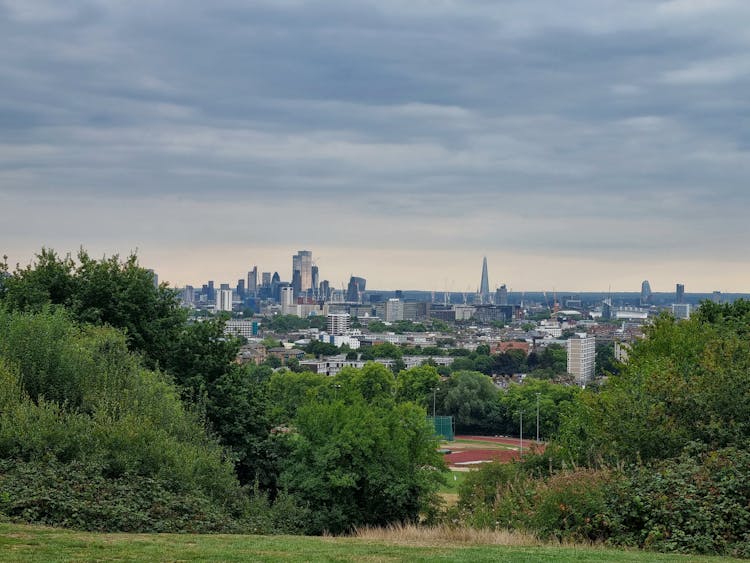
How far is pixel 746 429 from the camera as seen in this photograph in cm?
1758

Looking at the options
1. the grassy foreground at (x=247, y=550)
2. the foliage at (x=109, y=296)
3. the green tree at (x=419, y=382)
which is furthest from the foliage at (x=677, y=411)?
the green tree at (x=419, y=382)

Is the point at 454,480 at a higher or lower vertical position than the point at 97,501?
lower

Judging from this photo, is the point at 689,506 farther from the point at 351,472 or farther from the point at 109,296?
the point at 109,296

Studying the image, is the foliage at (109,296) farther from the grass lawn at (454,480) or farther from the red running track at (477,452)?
the red running track at (477,452)

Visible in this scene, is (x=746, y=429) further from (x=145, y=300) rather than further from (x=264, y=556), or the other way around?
(x=145, y=300)

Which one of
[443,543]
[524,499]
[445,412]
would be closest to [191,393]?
[524,499]

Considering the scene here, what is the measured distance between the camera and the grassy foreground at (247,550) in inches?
436

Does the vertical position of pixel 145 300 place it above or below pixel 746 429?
above

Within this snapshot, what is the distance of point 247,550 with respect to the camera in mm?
12023

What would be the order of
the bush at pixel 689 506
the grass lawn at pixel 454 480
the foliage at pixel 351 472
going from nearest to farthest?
the bush at pixel 689 506
the foliage at pixel 351 472
the grass lawn at pixel 454 480

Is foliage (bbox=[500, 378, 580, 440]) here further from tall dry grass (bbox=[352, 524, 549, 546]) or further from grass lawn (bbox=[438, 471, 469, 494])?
tall dry grass (bbox=[352, 524, 549, 546])

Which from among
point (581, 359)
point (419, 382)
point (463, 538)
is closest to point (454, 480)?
point (463, 538)

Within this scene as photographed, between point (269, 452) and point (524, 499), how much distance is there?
41.1ft

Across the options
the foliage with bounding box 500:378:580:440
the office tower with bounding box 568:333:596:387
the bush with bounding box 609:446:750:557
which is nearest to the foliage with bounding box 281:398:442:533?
the bush with bounding box 609:446:750:557
